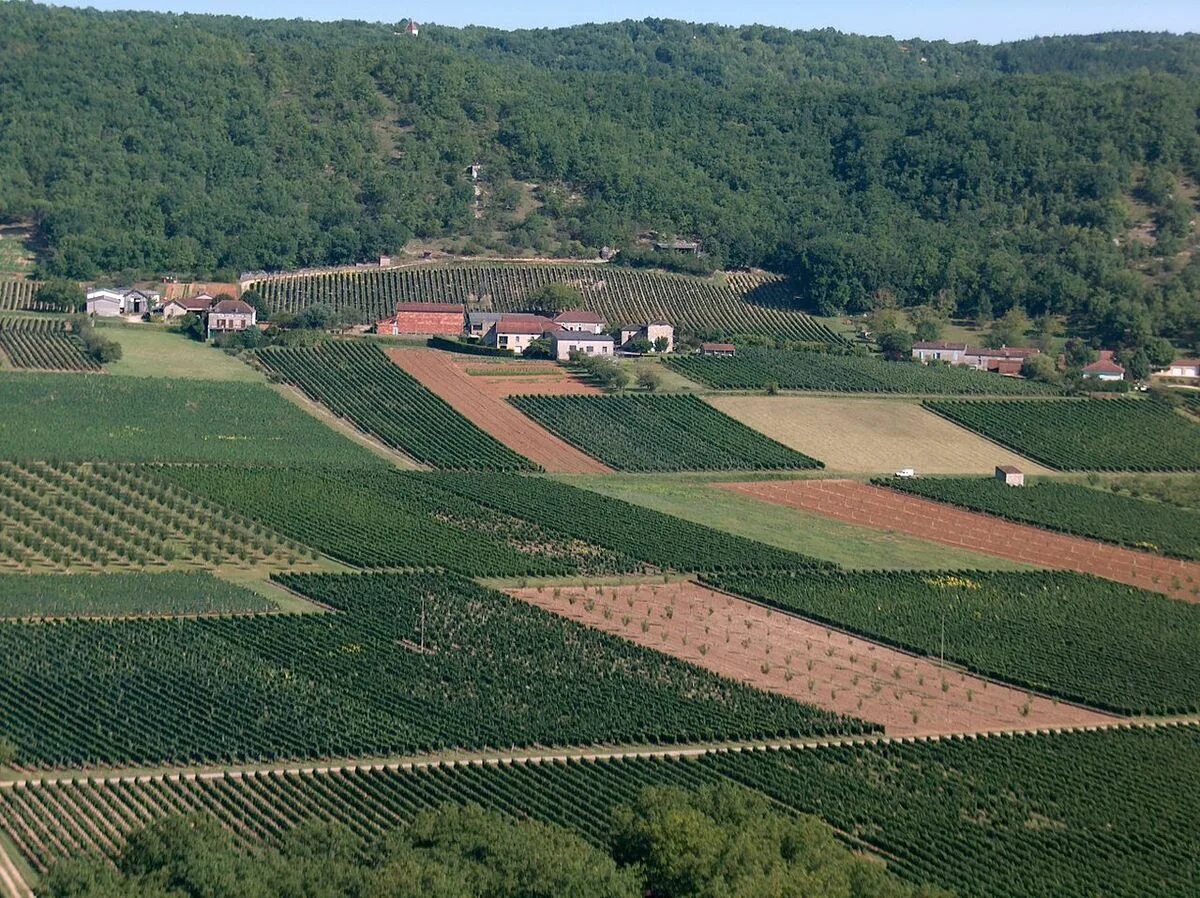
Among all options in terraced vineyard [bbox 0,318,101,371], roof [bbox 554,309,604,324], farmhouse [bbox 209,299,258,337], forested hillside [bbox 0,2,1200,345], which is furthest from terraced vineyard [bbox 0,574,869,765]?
forested hillside [bbox 0,2,1200,345]

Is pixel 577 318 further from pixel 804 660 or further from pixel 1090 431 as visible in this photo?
pixel 804 660

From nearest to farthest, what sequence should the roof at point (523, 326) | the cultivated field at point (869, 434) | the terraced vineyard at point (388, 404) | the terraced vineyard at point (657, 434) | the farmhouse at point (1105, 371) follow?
1. the terraced vineyard at point (388, 404)
2. the terraced vineyard at point (657, 434)
3. the cultivated field at point (869, 434)
4. the roof at point (523, 326)
5. the farmhouse at point (1105, 371)

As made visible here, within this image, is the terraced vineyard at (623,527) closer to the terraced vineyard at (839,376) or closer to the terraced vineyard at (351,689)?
the terraced vineyard at (351,689)

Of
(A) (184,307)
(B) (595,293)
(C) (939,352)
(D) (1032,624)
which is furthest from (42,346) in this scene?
(D) (1032,624)

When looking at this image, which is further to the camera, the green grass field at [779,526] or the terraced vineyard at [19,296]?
the terraced vineyard at [19,296]

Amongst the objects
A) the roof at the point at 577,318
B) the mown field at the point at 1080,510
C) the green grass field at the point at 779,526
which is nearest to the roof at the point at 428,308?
the roof at the point at 577,318
